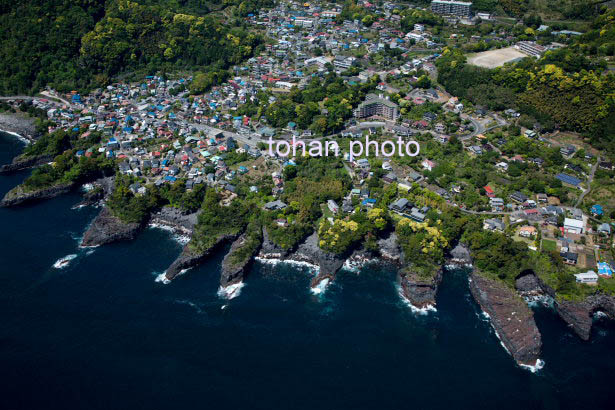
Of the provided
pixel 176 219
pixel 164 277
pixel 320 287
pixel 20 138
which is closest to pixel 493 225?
pixel 320 287

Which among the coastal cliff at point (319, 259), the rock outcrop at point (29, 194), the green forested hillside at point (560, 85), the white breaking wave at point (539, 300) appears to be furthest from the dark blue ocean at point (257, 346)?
the green forested hillside at point (560, 85)

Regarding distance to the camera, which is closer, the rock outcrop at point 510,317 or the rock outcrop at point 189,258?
the rock outcrop at point 510,317

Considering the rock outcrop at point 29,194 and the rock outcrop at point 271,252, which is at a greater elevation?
the rock outcrop at point 29,194

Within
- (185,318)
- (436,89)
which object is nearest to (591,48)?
(436,89)

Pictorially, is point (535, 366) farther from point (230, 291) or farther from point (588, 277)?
point (230, 291)

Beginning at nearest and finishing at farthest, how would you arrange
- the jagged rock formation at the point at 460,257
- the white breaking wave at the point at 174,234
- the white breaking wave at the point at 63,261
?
the jagged rock formation at the point at 460,257
the white breaking wave at the point at 63,261
the white breaking wave at the point at 174,234

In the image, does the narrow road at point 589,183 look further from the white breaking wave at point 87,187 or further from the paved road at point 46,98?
the paved road at point 46,98
